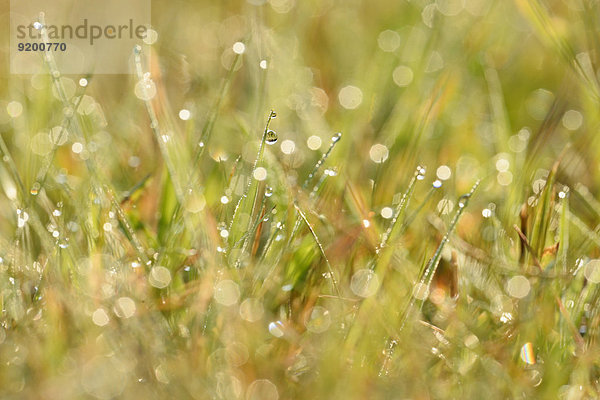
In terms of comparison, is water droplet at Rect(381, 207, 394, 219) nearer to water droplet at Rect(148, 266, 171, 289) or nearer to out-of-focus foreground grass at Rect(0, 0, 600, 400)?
out-of-focus foreground grass at Rect(0, 0, 600, 400)

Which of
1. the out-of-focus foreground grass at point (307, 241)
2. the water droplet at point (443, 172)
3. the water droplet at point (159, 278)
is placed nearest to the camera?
the out-of-focus foreground grass at point (307, 241)

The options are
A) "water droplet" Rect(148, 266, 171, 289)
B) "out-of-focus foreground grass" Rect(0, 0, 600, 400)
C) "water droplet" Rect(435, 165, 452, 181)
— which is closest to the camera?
"out-of-focus foreground grass" Rect(0, 0, 600, 400)

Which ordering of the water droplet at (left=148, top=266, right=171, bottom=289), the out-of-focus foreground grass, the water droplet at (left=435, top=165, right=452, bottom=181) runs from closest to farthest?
the out-of-focus foreground grass
the water droplet at (left=148, top=266, right=171, bottom=289)
the water droplet at (left=435, top=165, right=452, bottom=181)

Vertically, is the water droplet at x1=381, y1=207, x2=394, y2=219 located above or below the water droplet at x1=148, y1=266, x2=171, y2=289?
above

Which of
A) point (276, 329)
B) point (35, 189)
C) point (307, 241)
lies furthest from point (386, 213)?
point (35, 189)

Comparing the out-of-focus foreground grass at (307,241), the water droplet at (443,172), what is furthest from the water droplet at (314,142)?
the water droplet at (443,172)

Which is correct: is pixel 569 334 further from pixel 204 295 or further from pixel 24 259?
pixel 24 259

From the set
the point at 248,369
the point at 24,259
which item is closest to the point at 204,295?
the point at 248,369

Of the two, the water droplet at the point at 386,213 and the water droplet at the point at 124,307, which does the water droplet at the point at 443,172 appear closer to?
the water droplet at the point at 386,213

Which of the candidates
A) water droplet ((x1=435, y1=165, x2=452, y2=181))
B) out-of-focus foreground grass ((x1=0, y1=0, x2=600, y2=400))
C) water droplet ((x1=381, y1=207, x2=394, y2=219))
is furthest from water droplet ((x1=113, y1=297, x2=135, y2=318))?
water droplet ((x1=435, y1=165, x2=452, y2=181))
